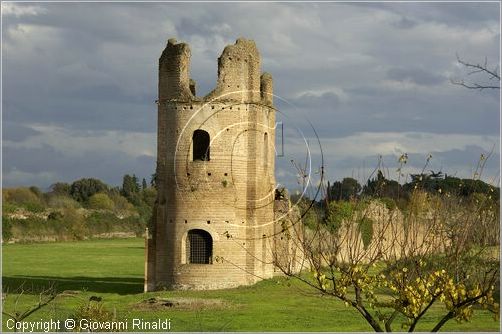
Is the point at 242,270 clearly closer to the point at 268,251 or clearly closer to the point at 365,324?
the point at 268,251

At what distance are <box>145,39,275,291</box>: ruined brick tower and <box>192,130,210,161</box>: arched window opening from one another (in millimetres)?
523

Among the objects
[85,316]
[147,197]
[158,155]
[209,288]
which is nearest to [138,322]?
[85,316]

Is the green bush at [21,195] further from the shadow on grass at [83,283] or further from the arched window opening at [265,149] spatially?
the arched window opening at [265,149]

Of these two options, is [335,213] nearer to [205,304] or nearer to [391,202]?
[205,304]

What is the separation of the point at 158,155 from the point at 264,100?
4778 mm

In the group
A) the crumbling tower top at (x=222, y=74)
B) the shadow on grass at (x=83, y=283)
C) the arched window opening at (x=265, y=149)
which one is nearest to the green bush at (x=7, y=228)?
the shadow on grass at (x=83, y=283)

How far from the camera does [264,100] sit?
35.4 meters

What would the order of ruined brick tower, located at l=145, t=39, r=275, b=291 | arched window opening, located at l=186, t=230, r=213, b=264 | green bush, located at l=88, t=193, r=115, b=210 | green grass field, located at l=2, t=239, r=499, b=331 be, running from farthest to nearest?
green bush, located at l=88, t=193, r=115, b=210
arched window opening, located at l=186, t=230, r=213, b=264
ruined brick tower, located at l=145, t=39, r=275, b=291
green grass field, located at l=2, t=239, r=499, b=331

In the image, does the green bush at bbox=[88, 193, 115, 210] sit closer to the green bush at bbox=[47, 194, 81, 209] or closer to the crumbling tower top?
the green bush at bbox=[47, 194, 81, 209]

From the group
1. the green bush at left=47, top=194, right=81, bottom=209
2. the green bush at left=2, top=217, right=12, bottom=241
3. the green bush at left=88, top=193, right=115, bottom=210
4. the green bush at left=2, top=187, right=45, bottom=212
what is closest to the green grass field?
the green bush at left=2, top=217, right=12, bottom=241

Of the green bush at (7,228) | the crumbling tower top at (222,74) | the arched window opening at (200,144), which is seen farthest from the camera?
the green bush at (7,228)

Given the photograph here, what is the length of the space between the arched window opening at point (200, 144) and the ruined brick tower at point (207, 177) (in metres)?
0.52

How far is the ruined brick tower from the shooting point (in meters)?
33.1

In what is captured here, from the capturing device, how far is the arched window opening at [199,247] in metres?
33.3
